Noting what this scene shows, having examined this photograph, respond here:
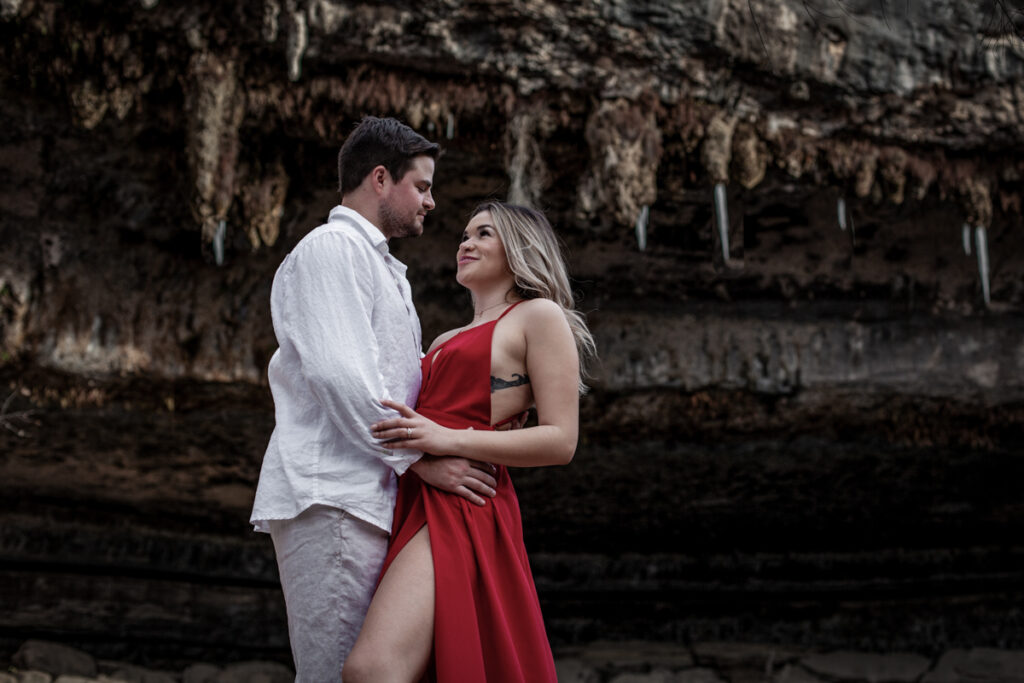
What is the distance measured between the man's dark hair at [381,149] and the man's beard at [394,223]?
0.08m

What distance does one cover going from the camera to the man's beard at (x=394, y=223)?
7.13ft

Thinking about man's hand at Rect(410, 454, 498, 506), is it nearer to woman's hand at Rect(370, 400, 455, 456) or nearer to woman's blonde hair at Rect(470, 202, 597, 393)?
woman's hand at Rect(370, 400, 455, 456)

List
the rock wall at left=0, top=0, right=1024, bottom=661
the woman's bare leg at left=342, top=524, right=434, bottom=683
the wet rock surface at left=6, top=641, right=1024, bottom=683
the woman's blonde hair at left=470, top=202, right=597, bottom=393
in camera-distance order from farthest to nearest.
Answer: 1. the wet rock surface at left=6, top=641, right=1024, bottom=683
2. the rock wall at left=0, top=0, right=1024, bottom=661
3. the woman's blonde hair at left=470, top=202, right=597, bottom=393
4. the woman's bare leg at left=342, top=524, right=434, bottom=683

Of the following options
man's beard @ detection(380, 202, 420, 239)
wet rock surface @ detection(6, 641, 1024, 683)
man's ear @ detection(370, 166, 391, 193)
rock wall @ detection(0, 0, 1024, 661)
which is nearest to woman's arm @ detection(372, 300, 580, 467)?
man's beard @ detection(380, 202, 420, 239)

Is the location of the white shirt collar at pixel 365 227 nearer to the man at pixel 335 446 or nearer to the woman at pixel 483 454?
the man at pixel 335 446

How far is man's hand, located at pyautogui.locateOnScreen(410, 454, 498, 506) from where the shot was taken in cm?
197

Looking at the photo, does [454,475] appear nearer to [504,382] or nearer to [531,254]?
[504,382]

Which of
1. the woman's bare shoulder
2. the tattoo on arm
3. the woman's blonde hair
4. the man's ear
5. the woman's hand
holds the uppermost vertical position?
the man's ear

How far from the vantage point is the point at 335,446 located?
6.33 ft

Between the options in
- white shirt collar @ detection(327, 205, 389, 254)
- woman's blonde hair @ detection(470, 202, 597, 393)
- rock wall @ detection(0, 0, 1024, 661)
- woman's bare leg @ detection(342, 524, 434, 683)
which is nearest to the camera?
woman's bare leg @ detection(342, 524, 434, 683)

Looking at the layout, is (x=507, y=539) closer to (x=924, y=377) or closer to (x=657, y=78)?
(x=657, y=78)

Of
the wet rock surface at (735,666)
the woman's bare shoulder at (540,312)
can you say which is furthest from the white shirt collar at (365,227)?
the wet rock surface at (735,666)

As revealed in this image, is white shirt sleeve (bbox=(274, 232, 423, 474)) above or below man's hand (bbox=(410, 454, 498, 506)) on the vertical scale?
above

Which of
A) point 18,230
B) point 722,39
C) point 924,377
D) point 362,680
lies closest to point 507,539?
point 362,680
